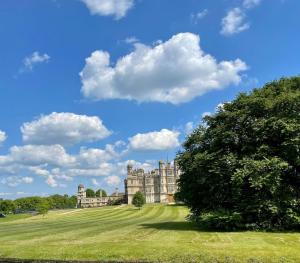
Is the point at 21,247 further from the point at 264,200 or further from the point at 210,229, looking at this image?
the point at 264,200

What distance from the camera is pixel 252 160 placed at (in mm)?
34812

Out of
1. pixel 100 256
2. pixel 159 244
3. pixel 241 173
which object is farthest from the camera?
pixel 241 173

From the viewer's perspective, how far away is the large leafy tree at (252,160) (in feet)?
111

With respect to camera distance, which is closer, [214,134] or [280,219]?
[280,219]

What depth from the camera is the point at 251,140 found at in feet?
123

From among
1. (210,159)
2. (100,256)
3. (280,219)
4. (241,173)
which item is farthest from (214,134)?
(100,256)

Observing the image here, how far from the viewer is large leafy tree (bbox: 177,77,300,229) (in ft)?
111

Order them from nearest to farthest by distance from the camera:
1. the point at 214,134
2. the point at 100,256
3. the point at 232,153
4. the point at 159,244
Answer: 1. the point at 100,256
2. the point at 159,244
3. the point at 232,153
4. the point at 214,134

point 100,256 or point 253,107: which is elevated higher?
point 253,107

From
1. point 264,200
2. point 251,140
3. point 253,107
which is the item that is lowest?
point 264,200

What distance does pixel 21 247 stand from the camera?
94.8ft

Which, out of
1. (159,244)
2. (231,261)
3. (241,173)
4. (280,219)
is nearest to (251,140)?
(241,173)

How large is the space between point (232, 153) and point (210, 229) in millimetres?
6726

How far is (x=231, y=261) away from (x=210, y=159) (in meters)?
17.4
